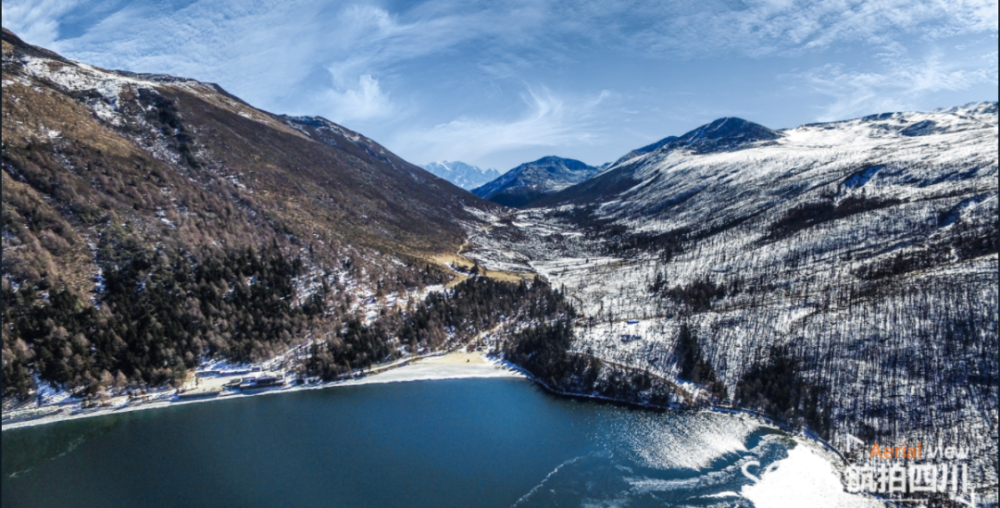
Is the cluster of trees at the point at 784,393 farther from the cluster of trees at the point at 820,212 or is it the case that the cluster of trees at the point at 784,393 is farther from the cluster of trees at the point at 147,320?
the cluster of trees at the point at 147,320

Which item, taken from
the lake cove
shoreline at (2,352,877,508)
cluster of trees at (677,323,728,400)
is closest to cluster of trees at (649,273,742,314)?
cluster of trees at (677,323,728,400)

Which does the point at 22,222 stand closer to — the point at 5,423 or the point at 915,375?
the point at 5,423

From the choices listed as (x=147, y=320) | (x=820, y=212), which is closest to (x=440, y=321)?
(x=147, y=320)

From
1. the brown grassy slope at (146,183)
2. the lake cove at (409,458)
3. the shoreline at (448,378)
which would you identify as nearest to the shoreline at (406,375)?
the shoreline at (448,378)

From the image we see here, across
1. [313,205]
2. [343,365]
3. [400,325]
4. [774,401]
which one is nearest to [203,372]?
[343,365]

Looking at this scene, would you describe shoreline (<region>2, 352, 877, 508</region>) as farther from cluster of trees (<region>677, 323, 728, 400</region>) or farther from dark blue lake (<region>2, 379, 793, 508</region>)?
cluster of trees (<region>677, 323, 728, 400</region>)

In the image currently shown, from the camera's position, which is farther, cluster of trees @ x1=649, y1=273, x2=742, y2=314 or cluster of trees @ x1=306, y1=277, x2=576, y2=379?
cluster of trees @ x1=649, y1=273, x2=742, y2=314
